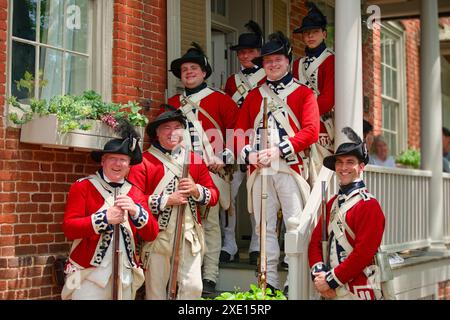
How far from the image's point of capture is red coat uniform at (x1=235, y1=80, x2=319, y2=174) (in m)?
6.74

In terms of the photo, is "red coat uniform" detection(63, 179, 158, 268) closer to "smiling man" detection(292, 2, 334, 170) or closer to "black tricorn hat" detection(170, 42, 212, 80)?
"black tricorn hat" detection(170, 42, 212, 80)

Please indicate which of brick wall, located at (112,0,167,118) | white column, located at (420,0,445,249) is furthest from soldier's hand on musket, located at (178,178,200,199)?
white column, located at (420,0,445,249)

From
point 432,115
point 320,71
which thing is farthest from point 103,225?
point 432,115

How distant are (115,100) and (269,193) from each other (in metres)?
1.66

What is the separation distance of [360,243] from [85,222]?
2.06 m

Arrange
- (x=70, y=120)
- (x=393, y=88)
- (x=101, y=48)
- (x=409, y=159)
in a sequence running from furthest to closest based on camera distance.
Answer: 1. (x=393, y=88)
2. (x=409, y=159)
3. (x=101, y=48)
4. (x=70, y=120)

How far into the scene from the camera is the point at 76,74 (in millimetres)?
7148

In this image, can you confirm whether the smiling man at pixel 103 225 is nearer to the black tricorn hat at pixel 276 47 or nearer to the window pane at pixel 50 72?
the window pane at pixel 50 72

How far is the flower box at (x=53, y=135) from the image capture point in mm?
6277

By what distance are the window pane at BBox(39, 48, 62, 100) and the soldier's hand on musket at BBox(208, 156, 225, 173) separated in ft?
4.87

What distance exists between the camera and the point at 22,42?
259 inches

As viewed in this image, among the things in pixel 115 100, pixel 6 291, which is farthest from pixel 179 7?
pixel 6 291

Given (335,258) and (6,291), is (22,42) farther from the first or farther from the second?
(335,258)

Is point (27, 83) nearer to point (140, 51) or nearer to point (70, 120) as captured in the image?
point (70, 120)
